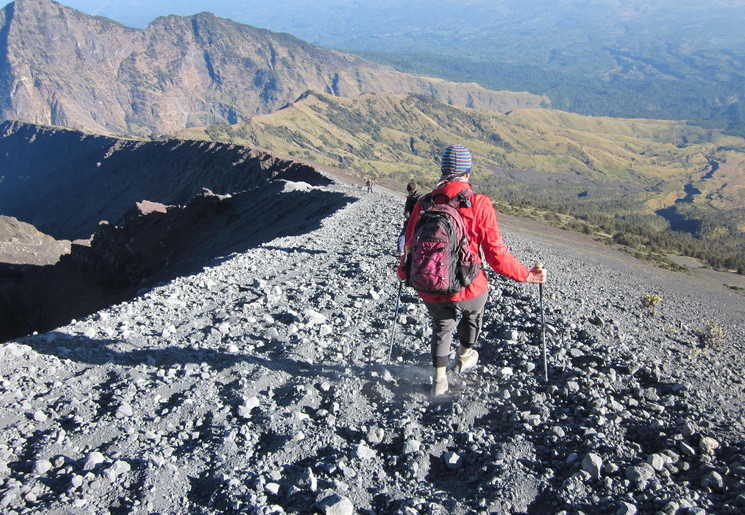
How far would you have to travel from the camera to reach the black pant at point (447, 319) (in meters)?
5.07

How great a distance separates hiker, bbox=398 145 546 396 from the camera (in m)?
4.84

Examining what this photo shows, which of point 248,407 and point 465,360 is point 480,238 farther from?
point 248,407

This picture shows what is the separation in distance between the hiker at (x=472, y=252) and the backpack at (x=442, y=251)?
0.38ft

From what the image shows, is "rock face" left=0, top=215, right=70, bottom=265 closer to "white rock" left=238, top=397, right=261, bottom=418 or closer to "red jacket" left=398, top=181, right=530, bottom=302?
"white rock" left=238, top=397, right=261, bottom=418

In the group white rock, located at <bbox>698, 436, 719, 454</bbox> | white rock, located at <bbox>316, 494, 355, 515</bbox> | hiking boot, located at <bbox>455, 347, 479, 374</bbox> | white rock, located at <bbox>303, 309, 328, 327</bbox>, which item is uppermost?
white rock, located at <bbox>698, 436, 719, 454</bbox>

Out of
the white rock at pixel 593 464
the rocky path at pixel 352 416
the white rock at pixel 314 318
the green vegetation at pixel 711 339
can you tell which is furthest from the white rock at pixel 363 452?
the green vegetation at pixel 711 339

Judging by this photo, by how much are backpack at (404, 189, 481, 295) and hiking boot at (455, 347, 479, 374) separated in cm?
129

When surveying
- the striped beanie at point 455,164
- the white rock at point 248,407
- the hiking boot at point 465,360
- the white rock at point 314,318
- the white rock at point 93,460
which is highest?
the striped beanie at point 455,164

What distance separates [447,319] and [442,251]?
3.17 ft

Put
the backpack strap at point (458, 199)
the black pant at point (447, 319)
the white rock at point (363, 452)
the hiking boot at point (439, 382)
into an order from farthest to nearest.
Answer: the hiking boot at point (439, 382) < the black pant at point (447, 319) < the backpack strap at point (458, 199) < the white rock at point (363, 452)

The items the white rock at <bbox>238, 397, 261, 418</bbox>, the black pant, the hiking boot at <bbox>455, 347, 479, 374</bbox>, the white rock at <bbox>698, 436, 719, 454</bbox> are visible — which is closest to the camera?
the white rock at <bbox>698, 436, 719, 454</bbox>

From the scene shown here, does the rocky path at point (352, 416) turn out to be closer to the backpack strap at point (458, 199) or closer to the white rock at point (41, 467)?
the white rock at point (41, 467)

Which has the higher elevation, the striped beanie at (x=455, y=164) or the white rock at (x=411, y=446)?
the striped beanie at (x=455, y=164)

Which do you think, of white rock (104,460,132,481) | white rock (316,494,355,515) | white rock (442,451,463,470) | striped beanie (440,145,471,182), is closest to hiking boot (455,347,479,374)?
white rock (442,451,463,470)
